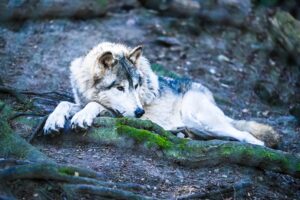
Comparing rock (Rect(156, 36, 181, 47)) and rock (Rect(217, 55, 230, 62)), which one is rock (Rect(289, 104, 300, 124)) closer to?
rock (Rect(217, 55, 230, 62))

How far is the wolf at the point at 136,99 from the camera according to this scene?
5617 millimetres

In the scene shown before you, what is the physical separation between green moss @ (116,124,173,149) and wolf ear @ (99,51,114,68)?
0.94 m

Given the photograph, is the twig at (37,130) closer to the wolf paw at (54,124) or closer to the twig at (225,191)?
the wolf paw at (54,124)

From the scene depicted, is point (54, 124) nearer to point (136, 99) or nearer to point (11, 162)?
point (11, 162)

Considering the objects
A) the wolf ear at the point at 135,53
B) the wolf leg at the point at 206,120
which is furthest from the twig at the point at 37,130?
the wolf leg at the point at 206,120

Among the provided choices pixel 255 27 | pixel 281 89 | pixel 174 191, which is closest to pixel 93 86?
pixel 174 191

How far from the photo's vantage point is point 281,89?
9883 mm

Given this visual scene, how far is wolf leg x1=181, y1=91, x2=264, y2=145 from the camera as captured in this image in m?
6.38

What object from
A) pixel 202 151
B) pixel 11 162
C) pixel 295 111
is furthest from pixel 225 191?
pixel 295 111

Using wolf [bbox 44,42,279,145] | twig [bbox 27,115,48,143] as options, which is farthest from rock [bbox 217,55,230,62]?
twig [bbox 27,115,48,143]

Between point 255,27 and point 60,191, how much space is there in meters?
8.69

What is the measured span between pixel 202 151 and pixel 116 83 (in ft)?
4.48

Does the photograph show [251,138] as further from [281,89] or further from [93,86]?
[281,89]

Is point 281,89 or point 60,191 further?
point 281,89
